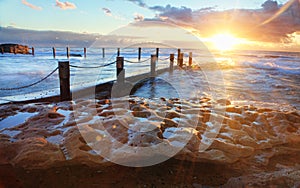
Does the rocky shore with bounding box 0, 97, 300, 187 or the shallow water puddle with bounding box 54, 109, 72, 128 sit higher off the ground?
the shallow water puddle with bounding box 54, 109, 72, 128

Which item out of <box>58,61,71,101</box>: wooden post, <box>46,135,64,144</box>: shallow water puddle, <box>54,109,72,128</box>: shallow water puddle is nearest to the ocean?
<box>58,61,71,101</box>: wooden post

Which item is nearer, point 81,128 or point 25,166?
point 25,166

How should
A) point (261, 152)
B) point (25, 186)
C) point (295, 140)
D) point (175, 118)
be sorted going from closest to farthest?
point (25, 186)
point (261, 152)
point (295, 140)
point (175, 118)

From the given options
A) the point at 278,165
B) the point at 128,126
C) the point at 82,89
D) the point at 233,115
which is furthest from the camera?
the point at 82,89

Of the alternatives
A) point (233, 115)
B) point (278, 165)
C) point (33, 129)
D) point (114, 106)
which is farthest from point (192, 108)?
point (33, 129)

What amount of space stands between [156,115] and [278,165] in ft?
7.11

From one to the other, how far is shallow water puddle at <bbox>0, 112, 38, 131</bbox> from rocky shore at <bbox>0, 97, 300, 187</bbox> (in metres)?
0.02

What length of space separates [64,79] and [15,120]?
1.84m

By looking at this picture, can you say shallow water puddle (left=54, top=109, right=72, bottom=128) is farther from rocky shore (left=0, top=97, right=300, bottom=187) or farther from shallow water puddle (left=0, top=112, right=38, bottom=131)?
shallow water puddle (left=0, top=112, right=38, bottom=131)

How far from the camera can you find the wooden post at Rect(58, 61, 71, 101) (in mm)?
5105

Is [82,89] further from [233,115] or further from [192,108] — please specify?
[233,115]

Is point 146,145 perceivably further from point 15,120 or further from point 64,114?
point 15,120

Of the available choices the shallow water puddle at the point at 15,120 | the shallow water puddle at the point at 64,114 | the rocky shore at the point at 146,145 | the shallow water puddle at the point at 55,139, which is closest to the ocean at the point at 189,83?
the shallow water puddle at the point at 15,120

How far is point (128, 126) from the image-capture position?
339 centimetres
